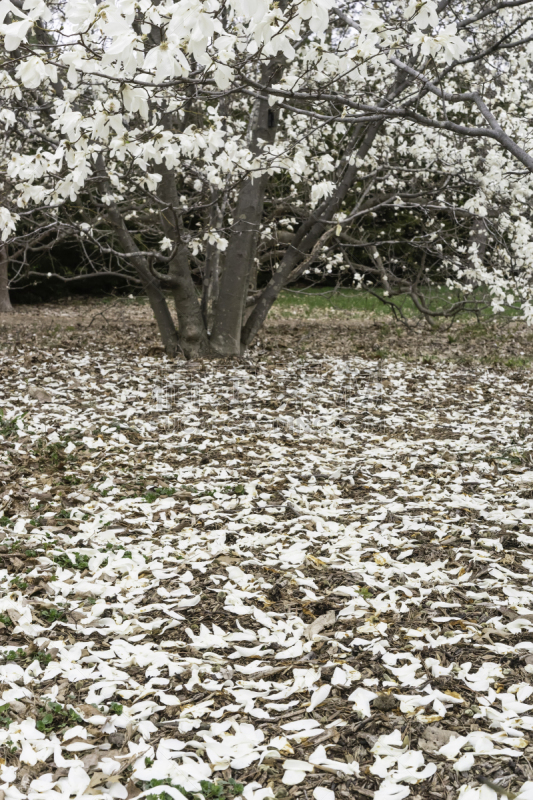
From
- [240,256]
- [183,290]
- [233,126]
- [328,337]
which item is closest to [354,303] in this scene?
[328,337]

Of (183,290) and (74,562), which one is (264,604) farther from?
(183,290)

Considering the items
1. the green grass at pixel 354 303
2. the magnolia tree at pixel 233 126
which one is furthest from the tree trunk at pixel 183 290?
the green grass at pixel 354 303

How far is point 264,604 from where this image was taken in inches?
129

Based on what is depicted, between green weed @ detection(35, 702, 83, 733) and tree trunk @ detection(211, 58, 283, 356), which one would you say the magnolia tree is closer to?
tree trunk @ detection(211, 58, 283, 356)

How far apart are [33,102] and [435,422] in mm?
5322

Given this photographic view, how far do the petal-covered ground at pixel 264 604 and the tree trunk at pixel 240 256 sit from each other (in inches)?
86.6

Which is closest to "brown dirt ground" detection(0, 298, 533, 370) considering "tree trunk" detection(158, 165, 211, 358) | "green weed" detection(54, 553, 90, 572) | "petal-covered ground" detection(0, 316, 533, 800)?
"tree trunk" detection(158, 165, 211, 358)

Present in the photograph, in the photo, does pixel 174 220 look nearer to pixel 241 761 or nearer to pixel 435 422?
pixel 435 422

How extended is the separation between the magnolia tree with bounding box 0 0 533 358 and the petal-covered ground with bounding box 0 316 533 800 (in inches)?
66.6

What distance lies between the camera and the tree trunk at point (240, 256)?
25.7 ft

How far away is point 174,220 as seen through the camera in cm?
698

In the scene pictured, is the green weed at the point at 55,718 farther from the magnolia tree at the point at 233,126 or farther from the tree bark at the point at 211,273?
the tree bark at the point at 211,273

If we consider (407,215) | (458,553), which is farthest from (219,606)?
(407,215)

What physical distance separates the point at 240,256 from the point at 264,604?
17.6ft
